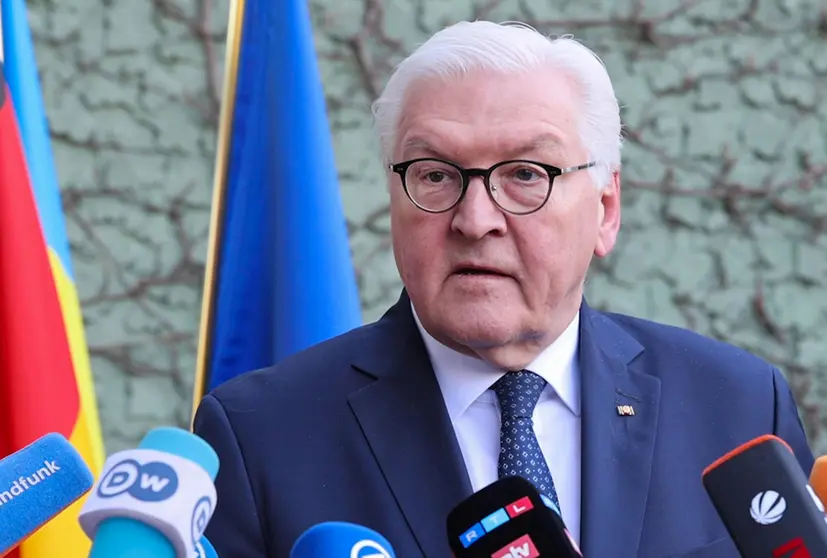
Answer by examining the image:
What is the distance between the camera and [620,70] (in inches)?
136

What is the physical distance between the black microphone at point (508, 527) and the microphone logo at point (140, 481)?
0.76ft

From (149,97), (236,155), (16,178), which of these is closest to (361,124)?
(149,97)

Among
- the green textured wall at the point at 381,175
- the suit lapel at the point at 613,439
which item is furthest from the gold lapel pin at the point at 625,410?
the green textured wall at the point at 381,175

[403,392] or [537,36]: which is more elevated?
[537,36]

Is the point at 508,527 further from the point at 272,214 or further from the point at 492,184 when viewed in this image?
the point at 272,214

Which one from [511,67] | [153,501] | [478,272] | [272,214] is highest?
[511,67]

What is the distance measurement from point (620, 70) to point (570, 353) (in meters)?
1.96

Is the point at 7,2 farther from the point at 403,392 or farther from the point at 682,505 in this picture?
the point at 682,505

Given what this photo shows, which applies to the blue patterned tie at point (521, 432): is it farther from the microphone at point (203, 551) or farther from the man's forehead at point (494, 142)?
the microphone at point (203, 551)

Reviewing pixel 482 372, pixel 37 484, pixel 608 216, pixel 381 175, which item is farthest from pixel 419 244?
pixel 381 175

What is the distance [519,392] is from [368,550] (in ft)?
1.91

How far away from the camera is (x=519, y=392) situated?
1542mm

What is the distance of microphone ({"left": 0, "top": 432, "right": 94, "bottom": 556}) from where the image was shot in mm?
907

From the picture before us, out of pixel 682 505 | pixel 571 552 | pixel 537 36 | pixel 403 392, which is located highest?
pixel 537 36
